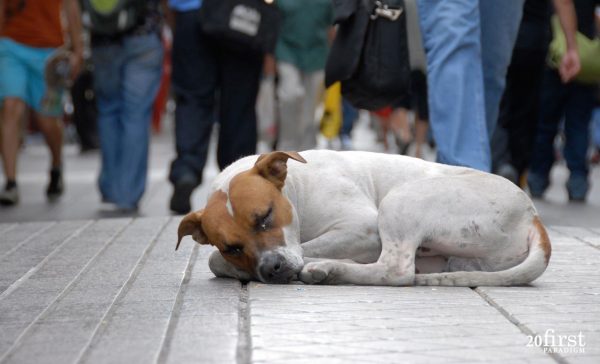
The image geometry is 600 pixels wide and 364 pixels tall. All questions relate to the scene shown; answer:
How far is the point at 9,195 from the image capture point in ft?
35.5

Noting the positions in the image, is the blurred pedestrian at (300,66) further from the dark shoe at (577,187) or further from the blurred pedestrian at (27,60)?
the dark shoe at (577,187)

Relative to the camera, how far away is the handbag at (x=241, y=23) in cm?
888

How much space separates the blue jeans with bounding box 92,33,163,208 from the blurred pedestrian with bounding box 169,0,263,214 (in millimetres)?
649

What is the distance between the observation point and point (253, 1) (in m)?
9.07

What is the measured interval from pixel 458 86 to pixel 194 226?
219 centimetres

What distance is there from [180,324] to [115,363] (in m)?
0.57

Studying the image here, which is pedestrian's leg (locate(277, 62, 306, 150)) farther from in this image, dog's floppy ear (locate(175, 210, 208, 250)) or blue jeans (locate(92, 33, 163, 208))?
dog's floppy ear (locate(175, 210, 208, 250))

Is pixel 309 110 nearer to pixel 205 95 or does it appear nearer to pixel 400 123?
pixel 205 95

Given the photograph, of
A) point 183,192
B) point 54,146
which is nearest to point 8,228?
point 183,192

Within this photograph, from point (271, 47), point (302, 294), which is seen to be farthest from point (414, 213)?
point (271, 47)

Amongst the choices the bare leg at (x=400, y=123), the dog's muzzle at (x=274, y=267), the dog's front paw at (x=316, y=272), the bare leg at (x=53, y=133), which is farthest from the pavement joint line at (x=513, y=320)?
the bare leg at (x=400, y=123)

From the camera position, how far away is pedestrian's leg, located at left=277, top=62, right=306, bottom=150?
1016cm

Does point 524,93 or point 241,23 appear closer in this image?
point 241,23

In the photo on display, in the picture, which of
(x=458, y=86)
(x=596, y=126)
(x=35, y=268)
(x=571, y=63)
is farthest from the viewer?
(x=596, y=126)
